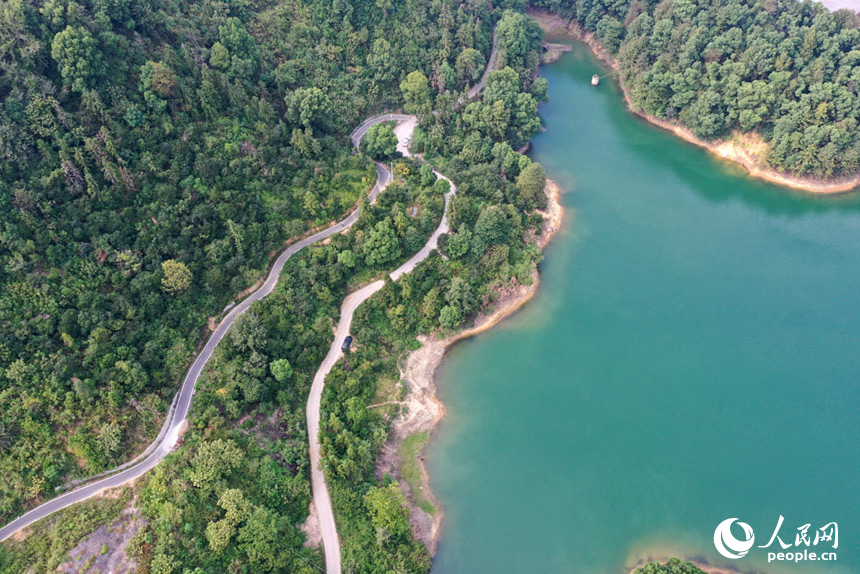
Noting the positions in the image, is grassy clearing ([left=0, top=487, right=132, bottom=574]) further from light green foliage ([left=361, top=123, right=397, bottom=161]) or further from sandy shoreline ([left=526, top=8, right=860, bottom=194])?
sandy shoreline ([left=526, top=8, right=860, bottom=194])

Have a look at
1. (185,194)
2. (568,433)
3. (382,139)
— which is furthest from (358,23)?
(568,433)

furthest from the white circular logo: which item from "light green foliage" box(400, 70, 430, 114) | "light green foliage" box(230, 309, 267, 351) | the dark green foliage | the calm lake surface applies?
"light green foliage" box(400, 70, 430, 114)

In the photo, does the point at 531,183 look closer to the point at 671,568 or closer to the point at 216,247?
the point at 216,247

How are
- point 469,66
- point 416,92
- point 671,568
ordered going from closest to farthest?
1. point 671,568
2. point 416,92
3. point 469,66

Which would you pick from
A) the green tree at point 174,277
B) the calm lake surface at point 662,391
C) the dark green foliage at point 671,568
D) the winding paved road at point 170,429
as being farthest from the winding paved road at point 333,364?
the dark green foliage at point 671,568

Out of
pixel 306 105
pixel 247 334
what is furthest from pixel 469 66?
pixel 247 334

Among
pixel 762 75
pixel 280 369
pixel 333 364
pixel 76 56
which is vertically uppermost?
pixel 762 75

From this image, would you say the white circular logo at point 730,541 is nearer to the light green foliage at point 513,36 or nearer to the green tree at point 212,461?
the green tree at point 212,461

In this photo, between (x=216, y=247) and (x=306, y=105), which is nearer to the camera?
(x=216, y=247)
